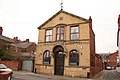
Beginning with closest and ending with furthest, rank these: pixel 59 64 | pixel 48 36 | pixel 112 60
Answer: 1. pixel 59 64
2. pixel 48 36
3. pixel 112 60

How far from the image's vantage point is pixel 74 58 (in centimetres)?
2472

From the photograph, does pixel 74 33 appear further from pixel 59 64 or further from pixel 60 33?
pixel 59 64

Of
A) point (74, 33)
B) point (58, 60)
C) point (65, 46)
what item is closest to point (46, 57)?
point (58, 60)

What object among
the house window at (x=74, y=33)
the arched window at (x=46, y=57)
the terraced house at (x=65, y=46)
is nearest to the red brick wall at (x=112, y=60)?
the terraced house at (x=65, y=46)

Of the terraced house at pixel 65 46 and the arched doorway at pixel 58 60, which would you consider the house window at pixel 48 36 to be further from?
the arched doorway at pixel 58 60

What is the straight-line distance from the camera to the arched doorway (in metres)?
26.0

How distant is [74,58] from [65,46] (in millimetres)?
2230

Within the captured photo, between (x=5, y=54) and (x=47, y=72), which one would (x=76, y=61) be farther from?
(x=5, y=54)

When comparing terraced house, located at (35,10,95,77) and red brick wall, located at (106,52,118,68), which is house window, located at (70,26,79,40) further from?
red brick wall, located at (106,52,118,68)

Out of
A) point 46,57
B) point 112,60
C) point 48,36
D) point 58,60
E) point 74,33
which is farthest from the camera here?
point 112,60

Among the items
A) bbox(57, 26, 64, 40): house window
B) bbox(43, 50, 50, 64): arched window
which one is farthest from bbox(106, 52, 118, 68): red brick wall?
bbox(57, 26, 64, 40): house window

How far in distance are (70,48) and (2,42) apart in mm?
31577

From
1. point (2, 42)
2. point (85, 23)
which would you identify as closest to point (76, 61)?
point (85, 23)

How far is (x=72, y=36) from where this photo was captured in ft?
84.1
